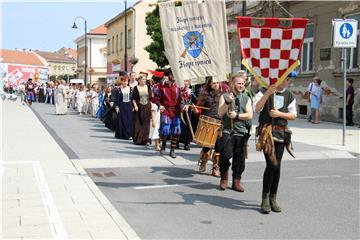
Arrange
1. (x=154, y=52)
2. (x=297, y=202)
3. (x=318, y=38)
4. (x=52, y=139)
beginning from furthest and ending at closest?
(x=154, y=52) → (x=318, y=38) → (x=52, y=139) → (x=297, y=202)

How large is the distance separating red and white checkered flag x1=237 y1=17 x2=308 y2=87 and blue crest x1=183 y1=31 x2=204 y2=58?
1.24 metres

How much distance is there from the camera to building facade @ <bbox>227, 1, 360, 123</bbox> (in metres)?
17.4

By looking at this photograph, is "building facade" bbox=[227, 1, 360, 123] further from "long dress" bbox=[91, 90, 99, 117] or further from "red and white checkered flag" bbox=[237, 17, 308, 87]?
"red and white checkered flag" bbox=[237, 17, 308, 87]

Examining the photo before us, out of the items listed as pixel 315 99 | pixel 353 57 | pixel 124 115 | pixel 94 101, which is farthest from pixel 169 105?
pixel 94 101

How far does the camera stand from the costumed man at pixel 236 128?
6707 mm

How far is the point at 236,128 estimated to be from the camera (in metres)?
6.91

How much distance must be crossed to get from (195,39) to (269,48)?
4.83 feet

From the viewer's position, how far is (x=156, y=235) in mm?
4957

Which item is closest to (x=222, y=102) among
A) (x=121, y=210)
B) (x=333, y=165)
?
(x=121, y=210)

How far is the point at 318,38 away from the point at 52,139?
11.9 meters

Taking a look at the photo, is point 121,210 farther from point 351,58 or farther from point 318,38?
point 318,38

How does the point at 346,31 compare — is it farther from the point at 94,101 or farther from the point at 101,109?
the point at 94,101

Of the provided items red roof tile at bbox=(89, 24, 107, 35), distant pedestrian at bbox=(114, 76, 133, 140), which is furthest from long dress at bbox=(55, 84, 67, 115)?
red roof tile at bbox=(89, 24, 107, 35)

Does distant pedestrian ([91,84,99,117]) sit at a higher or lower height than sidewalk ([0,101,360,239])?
higher
